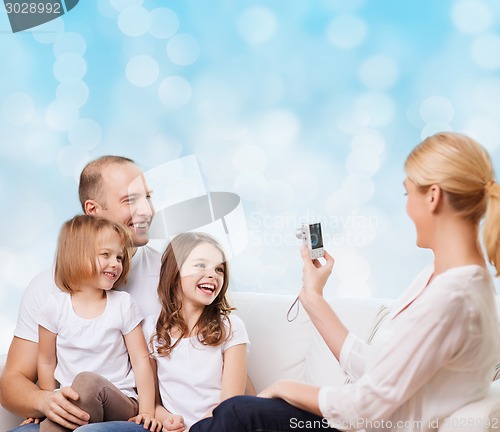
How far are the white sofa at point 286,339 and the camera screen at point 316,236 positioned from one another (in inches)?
16.5

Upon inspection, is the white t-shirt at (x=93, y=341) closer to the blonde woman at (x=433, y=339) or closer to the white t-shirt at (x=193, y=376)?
the white t-shirt at (x=193, y=376)

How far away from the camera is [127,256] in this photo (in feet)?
6.31

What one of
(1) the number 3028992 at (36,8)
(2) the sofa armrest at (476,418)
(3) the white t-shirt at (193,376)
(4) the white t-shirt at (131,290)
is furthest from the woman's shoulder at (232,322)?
(1) the number 3028992 at (36,8)

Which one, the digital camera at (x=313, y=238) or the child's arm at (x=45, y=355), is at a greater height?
the digital camera at (x=313, y=238)

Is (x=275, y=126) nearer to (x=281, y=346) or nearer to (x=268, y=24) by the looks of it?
(x=268, y=24)

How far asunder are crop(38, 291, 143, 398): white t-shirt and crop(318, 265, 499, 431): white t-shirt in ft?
2.43

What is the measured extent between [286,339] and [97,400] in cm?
59

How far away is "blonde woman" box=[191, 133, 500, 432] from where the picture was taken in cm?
118

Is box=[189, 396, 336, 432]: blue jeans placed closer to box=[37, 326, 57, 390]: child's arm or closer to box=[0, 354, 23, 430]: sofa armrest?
box=[37, 326, 57, 390]: child's arm

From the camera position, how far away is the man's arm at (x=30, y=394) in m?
1.68

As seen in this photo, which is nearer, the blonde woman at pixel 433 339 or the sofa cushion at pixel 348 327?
the blonde woman at pixel 433 339

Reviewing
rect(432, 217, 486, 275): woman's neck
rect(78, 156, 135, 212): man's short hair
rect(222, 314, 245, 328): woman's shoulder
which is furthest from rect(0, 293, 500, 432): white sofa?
rect(432, 217, 486, 275): woman's neck

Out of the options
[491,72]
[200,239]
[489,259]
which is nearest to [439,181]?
[489,259]

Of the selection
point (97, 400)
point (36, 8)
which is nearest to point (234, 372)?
point (97, 400)
